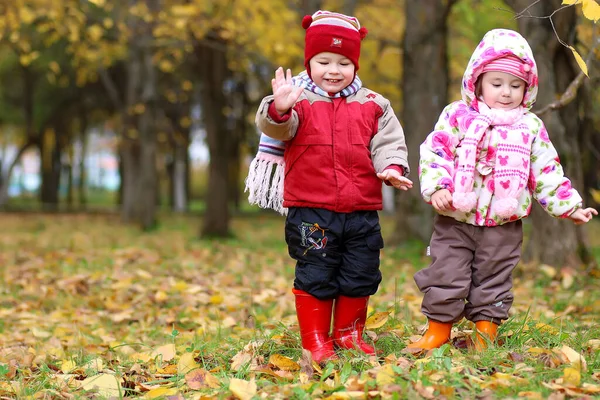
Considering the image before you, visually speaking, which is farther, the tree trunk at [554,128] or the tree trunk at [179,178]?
the tree trunk at [179,178]

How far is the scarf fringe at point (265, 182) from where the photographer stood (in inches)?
145

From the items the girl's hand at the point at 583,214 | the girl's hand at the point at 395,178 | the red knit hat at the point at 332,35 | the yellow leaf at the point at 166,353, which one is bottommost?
the yellow leaf at the point at 166,353

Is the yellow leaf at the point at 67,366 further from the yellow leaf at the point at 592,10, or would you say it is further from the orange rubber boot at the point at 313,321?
the yellow leaf at the point at 592,10

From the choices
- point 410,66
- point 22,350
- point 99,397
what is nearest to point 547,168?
point 99,397

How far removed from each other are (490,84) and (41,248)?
28.7 feet

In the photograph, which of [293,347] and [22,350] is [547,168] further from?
[22,350]

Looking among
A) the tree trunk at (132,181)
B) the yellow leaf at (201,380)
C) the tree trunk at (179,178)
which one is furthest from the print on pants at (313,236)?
the tree trunk at (179,178)

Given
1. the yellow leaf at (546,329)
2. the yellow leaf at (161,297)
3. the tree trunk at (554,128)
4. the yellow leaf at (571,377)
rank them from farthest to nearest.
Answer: the tree trunk at (554,128) < the yellow leaf at (161,297) < the yellow leaf at (546,329) < the yellow leaf at (571,377)

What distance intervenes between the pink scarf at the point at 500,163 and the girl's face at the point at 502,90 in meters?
0.05

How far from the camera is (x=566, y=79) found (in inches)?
269

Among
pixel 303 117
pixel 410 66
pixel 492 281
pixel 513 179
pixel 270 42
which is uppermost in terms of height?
pixel 270 42

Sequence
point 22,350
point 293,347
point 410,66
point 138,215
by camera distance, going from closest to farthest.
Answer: point 293,347 < point 22,350 < point 410,66 < point 138,215

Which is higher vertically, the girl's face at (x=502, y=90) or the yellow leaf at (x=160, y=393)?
the girl's face at (x=502, y=90)

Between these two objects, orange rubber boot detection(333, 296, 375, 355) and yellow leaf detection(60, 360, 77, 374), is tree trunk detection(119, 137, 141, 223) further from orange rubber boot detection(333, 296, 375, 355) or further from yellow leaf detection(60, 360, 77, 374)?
orange rubber boot detection(333, 296, 375, 355)
